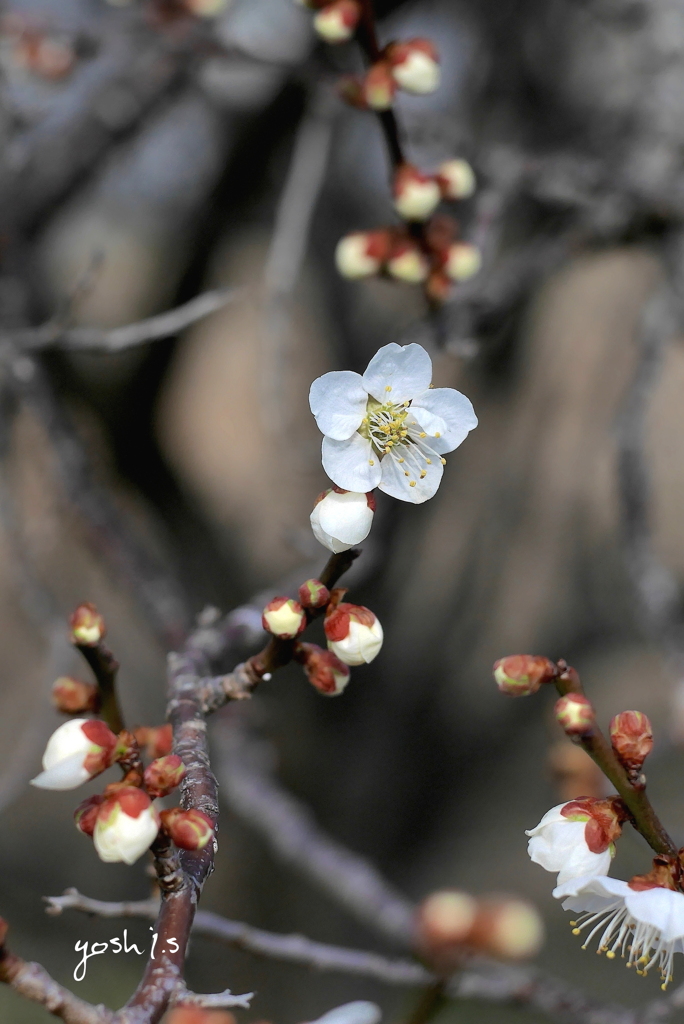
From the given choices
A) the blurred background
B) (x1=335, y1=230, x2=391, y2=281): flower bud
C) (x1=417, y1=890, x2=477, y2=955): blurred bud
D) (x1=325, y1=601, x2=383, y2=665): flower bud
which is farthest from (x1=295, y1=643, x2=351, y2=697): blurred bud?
the blurred background

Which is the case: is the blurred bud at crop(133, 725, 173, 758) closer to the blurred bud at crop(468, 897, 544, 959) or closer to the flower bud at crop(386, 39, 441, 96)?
the blurred bud at crop(468, 897, 544, 959)

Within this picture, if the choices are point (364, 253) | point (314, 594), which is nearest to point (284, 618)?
point (314, 594)

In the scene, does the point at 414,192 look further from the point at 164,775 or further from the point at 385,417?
the point at 164,775

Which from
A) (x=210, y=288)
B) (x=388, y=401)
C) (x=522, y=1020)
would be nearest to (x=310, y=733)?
(x=522, y=1020)

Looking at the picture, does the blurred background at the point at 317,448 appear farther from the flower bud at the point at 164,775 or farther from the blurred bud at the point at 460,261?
the flower bud at the point at 164,775

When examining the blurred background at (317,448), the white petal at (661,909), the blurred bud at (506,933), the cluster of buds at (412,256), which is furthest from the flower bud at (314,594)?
the blurred background at (317,448)

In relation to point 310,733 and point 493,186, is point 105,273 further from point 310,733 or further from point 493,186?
point 310,733
